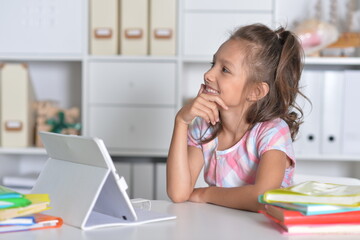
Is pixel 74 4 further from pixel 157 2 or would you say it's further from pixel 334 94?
pixel 334 94

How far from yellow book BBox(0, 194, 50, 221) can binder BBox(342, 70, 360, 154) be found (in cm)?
165

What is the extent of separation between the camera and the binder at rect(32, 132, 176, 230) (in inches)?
37.3

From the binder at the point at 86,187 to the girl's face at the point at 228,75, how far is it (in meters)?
0.44

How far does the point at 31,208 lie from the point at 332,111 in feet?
5.52

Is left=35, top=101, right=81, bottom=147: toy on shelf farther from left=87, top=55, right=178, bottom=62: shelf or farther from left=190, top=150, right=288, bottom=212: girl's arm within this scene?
left=190, top=150, right=288, bottom=212: girl's arm

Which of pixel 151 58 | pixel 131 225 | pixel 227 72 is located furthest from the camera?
pixel 151 58

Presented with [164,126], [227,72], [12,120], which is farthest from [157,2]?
[227,72]

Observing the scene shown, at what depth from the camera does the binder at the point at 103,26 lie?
237 cm

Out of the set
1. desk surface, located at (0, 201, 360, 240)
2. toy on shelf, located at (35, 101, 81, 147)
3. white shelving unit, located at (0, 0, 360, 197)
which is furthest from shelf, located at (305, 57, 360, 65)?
desk surface, located at (0, 201, 360, 240)

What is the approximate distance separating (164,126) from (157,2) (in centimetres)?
51

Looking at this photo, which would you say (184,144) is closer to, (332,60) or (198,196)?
(198,196)

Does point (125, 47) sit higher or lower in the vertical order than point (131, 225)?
higher

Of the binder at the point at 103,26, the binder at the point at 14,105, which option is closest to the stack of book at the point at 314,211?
the binder at the point at 103,26

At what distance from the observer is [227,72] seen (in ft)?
4.70
